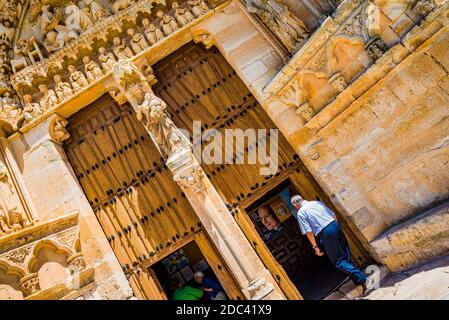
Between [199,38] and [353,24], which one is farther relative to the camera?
[199,38]

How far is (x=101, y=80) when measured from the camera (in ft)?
13.8

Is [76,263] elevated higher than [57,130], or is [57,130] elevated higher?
[57,130]

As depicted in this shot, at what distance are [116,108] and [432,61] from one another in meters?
3.47

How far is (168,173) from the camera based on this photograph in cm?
414

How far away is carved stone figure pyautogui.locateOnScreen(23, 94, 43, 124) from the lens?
4203mm

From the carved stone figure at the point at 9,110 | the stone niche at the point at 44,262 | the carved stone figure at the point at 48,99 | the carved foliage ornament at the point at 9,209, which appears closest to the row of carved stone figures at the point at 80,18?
the carved stone figure at the point at 48,99

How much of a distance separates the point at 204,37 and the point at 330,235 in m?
2.66

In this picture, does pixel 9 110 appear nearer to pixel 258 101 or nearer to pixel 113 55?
pixel 113 55

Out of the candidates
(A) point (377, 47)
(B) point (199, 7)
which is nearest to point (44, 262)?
(B) point (199, 7)

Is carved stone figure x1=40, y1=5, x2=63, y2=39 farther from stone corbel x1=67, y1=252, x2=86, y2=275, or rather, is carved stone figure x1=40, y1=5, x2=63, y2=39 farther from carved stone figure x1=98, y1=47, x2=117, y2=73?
stone corbel x1=67, y1=252, x2=86, y2=275

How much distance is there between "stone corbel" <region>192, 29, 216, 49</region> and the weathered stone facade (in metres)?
0.03

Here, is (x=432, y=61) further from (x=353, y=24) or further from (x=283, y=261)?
(x=283, y=261)

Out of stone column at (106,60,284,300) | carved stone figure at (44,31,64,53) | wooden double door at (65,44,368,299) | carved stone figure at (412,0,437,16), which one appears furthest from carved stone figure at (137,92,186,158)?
carved stone figure at (412,0,437,16)

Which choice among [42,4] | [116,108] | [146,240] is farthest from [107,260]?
[42,4]
